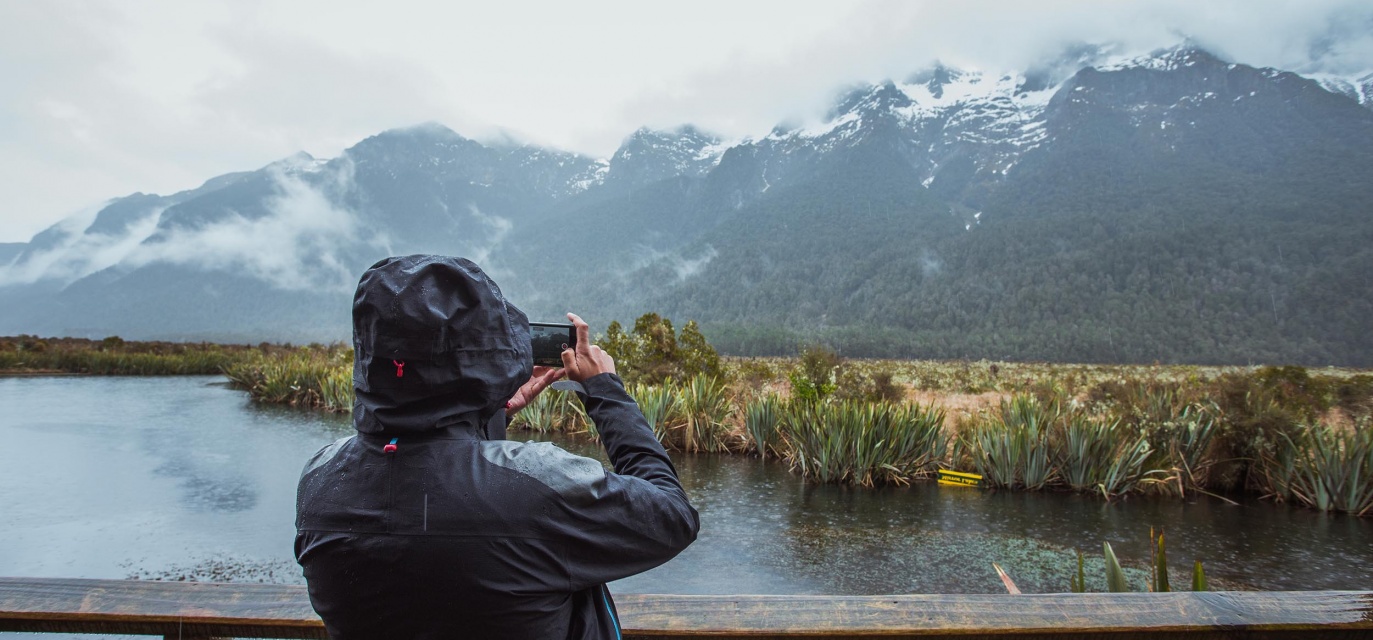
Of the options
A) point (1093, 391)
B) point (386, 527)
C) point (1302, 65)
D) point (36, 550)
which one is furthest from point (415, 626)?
point (1302, 65)

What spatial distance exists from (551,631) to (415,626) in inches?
7.3

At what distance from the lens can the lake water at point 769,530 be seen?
4711mm

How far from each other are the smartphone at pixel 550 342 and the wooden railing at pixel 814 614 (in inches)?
20.4

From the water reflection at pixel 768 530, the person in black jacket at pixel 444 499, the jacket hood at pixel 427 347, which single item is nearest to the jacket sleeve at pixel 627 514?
the person in black jacket at pixel 444 499

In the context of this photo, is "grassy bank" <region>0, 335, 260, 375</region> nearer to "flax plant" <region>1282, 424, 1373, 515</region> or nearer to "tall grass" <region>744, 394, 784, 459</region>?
"tall grass" <region>744, 394, 784, 459</region>

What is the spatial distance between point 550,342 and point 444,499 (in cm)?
57

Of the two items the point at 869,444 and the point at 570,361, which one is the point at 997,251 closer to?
the point at 869,444

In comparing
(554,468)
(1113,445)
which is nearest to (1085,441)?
(1113,445)

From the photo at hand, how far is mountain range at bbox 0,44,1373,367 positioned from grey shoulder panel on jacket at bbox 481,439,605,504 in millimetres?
41898

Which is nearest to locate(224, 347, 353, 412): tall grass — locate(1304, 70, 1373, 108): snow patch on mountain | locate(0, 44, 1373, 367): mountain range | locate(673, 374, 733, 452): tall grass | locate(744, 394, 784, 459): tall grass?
locate(673, 374, 733, 452): tall grass

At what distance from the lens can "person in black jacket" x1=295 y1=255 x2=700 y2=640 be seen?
0.96 m

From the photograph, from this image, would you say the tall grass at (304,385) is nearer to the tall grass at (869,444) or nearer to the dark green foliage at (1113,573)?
the tall grass at (869,444)

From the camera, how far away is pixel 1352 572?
196 inches

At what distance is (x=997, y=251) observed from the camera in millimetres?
117125
